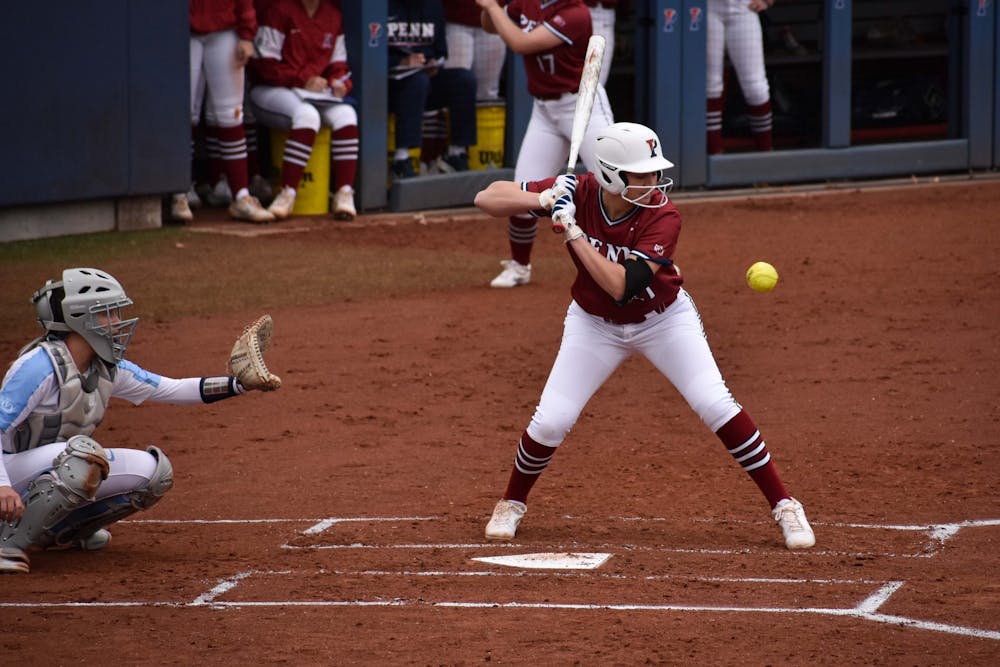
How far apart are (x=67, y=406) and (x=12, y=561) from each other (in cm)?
56

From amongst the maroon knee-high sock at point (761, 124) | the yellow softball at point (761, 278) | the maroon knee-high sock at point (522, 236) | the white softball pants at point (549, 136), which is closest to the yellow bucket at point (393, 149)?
the maroon knee-high sock at point (761, 124)

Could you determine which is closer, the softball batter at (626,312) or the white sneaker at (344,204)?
the softball batter at (626,312)

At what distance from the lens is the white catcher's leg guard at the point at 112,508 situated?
17.6 feet

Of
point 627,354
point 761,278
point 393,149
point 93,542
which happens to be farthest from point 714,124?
point 93,542

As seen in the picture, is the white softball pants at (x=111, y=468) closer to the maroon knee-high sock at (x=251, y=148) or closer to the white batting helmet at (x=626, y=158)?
the white batting helmet at (x=626, y=158)

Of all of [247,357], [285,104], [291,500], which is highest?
[285,104]

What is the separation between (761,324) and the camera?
9375 mm

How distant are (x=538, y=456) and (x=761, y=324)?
13.5ft

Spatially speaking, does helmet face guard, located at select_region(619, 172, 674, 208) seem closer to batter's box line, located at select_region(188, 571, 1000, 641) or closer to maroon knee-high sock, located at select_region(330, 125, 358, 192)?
batter's box line, located at select_region(188, 571, 1000, 641)

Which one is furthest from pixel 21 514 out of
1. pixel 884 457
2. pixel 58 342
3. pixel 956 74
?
pixel 956 74

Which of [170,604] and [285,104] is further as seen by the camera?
[285,104]

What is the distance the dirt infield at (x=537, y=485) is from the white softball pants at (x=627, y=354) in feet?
1.55

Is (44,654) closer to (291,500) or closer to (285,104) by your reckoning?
(291,500)

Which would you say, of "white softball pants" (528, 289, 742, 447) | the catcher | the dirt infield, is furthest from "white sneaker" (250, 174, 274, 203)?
"white softball pants" (528, 289, 742, 447)
